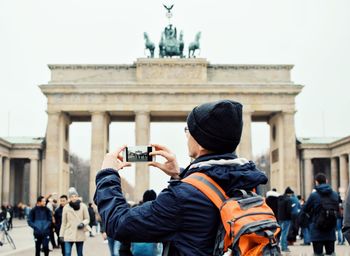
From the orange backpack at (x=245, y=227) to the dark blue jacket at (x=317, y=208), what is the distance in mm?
10224

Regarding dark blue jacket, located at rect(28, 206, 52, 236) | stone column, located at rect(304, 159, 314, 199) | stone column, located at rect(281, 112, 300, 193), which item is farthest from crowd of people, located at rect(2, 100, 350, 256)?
stone column, located at rect(304, 159, 314, 199)

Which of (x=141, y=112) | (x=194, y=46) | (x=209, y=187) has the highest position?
(x=194, y=46)

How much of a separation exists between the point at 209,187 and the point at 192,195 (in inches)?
4.0

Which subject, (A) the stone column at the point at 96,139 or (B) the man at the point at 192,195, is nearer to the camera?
(B) the man at the point at 192,195

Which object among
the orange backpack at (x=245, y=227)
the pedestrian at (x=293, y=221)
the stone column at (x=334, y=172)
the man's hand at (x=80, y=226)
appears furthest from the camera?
the stone column at (x=334, y=172)

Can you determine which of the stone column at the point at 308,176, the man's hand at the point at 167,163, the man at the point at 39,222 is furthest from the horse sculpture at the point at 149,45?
the man's hand at the point at 167,163

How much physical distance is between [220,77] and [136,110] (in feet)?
28.7

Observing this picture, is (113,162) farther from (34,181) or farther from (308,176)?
(308,176)

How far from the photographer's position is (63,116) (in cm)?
6500

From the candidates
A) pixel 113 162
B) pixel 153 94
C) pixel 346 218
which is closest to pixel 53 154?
pixel 153 94

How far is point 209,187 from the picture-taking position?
3336 millimetres

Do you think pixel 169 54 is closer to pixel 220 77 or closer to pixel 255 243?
pixel 220 77

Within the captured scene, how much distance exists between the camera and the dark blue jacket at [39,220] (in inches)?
715

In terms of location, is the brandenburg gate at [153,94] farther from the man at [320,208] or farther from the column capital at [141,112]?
the man at [320,208]
